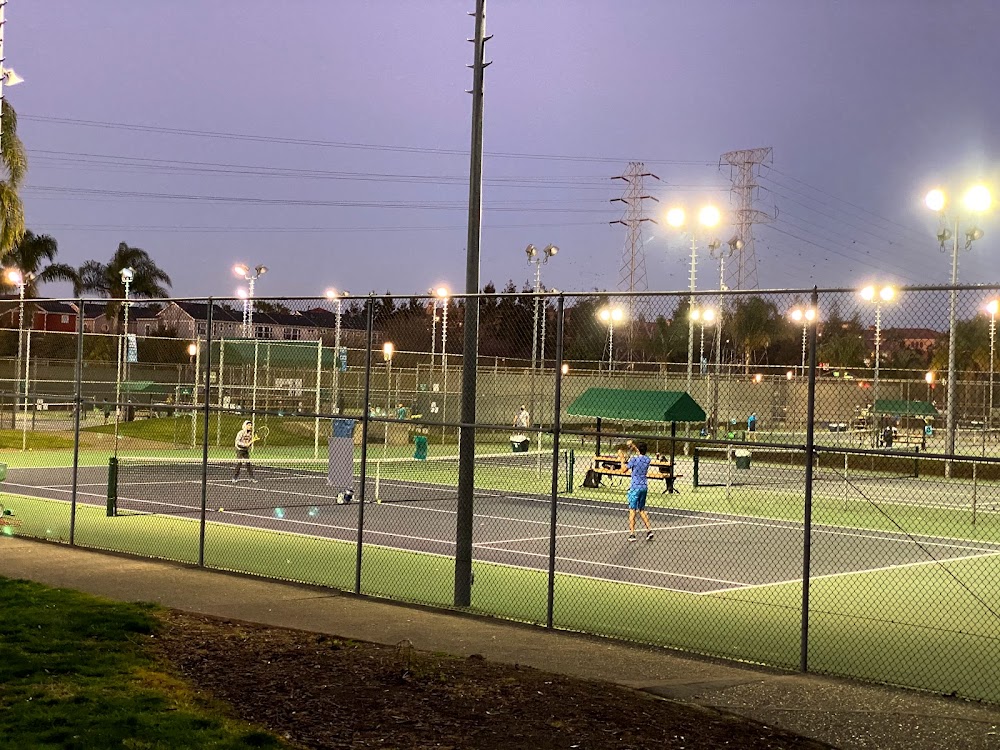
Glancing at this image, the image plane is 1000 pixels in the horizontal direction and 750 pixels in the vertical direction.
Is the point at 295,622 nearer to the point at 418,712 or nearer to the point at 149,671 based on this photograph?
the point at 149,671

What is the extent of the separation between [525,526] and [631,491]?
140 inches

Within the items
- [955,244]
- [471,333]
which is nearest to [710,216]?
[955,244]

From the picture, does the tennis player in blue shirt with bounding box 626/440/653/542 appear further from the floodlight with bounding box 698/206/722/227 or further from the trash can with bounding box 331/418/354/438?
the floodlight with bounding box 698/206/722/227

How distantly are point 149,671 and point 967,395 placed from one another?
30.7 ft

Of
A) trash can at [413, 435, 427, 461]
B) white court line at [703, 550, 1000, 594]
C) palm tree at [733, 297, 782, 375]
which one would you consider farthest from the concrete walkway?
trash can at [413, 435, 427, 461]

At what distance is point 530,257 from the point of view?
166ft

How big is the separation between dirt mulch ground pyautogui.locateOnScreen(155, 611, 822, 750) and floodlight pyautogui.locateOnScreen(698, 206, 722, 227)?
21.4 meters

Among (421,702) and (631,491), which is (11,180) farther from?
(421,702)

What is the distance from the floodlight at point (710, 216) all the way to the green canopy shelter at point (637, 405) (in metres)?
5.47

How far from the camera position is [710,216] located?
30.3 meters

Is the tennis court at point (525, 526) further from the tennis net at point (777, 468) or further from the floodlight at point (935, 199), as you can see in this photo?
the floodlight at point (935, 199)

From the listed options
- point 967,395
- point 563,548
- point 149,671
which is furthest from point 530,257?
point 149,671

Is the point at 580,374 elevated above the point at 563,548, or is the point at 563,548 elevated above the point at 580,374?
the point at 580,374

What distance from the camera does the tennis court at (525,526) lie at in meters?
17.8
